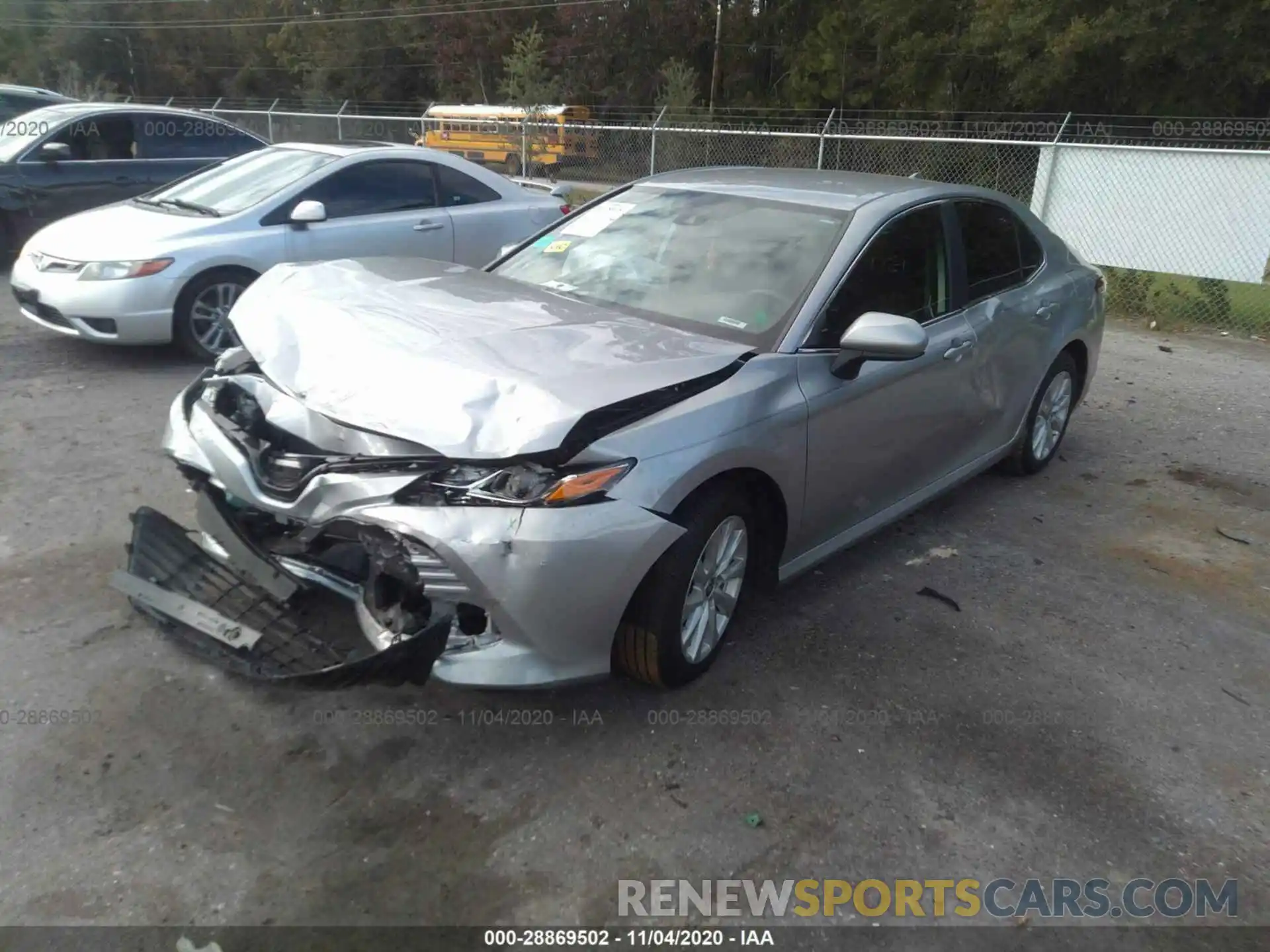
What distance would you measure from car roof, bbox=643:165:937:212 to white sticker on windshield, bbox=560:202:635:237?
23 cm

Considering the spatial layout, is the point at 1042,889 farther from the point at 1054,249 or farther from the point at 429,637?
the point at 1054,249

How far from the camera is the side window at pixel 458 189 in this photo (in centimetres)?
794

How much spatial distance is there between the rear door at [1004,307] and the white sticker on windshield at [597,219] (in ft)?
5.09

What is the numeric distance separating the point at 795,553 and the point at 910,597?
82 centimetres

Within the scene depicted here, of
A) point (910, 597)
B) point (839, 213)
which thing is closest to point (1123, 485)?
point (910, 597)

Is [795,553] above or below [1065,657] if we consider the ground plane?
above

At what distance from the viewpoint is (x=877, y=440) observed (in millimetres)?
3982

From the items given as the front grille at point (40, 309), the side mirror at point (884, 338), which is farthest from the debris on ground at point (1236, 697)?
the front grille at point (40, 309)

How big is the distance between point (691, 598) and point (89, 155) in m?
8.97

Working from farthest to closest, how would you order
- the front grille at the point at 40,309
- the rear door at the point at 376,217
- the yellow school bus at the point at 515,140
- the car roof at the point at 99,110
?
the yellow school bus at the point at 515,140, the car roof at the point at 99,110, the rear door at the point at 376,217, the front grille at the point at 40,309

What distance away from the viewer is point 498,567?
2.75m

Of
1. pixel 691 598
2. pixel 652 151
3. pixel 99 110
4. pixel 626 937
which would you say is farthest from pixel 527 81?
pixel 626 937

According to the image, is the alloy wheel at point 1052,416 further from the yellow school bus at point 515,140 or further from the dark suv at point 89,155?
the yellow school bus at point 515,140

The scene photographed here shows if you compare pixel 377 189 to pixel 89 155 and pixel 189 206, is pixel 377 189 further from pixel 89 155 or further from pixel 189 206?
pixel 89 155
